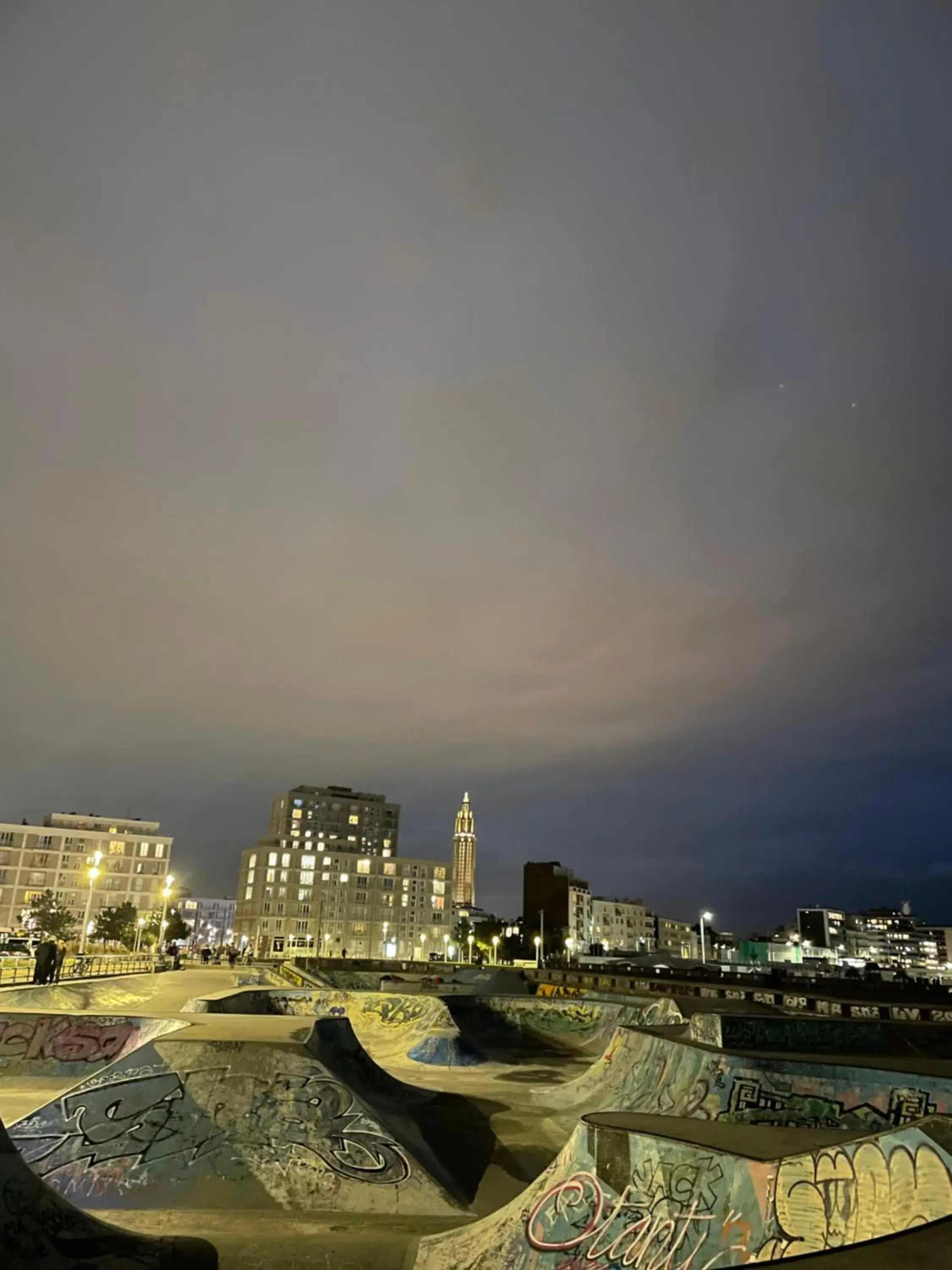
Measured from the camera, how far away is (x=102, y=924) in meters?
98.4

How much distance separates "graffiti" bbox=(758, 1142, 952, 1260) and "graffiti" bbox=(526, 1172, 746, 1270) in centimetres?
53

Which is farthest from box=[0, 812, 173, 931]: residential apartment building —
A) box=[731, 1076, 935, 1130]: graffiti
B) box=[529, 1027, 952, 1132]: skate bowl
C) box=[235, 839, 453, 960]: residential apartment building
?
box=[731, 1076, 935, 1130]: graffiti

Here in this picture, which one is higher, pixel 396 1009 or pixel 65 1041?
pixel 65 1041

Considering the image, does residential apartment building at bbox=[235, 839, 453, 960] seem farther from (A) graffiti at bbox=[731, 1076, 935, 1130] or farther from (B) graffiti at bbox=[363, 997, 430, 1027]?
(A) graffiti at bbox=[731, 1076, 935, 1130]

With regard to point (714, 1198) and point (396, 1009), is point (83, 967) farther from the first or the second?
point (714, 1198)

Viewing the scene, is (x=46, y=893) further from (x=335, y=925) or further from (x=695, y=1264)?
(x=695, y=1264)

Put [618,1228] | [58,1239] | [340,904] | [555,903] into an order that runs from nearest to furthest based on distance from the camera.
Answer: [618,1228] < [58,1239] < [340,904] < [555,903]

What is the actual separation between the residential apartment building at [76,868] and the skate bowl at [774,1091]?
117m

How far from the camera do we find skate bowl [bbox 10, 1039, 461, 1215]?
12.9 metres

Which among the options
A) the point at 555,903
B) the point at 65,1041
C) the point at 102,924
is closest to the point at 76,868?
the point at 102,924

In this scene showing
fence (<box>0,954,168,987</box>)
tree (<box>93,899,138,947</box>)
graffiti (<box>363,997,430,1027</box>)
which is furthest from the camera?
tree (<box>93,899,138,947</box>)

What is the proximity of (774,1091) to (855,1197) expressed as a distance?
347 inches

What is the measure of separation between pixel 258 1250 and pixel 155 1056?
14.2 ft

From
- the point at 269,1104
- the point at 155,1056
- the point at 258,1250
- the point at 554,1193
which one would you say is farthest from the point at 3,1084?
the point at 554,1193
